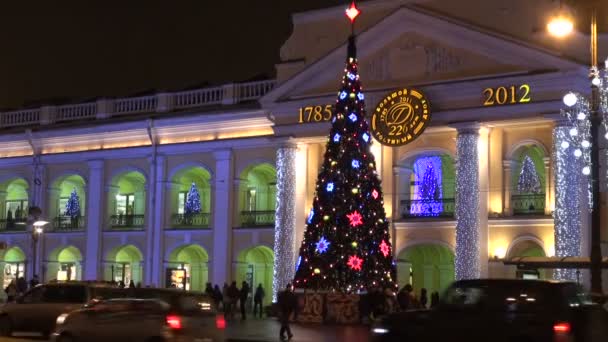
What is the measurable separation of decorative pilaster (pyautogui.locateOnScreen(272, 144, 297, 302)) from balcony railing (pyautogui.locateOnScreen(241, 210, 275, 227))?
2737 millimetres

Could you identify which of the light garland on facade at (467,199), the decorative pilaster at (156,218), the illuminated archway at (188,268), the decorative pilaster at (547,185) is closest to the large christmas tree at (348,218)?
the light garland on facade at (467,199)

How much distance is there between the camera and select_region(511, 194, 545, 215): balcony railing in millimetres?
35250

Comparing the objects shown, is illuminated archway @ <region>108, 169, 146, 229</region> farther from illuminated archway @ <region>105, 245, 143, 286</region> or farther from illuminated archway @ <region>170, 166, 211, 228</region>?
illuminated archway @ <region>170, 166, 211, 228</region>

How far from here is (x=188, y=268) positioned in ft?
148

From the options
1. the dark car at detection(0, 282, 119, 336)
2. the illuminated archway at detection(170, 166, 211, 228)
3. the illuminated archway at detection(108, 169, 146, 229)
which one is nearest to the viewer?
the dark car at detection(0, 282, 119, 336)

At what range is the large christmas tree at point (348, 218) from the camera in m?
32.1

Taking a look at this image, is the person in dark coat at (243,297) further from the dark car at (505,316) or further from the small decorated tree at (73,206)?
the dark car at (505,316)

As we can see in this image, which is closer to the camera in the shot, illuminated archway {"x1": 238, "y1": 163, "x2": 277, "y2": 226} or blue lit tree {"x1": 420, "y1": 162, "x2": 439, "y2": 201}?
blue lit tree {"x1": 420, "y1": 162, "x2": 439, "y2": 201}

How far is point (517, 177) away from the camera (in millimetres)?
36125

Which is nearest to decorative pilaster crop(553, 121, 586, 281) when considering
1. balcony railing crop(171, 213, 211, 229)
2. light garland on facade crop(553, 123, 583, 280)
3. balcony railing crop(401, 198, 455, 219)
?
light garland on facade crop(553, 123, 583, 280)

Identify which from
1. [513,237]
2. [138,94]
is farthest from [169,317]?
[138,94]

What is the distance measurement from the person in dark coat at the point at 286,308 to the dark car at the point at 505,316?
10.0 meters

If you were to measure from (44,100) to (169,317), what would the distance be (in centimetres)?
3462

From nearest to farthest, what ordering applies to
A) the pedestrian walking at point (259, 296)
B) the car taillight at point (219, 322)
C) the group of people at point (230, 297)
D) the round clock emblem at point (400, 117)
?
the car taillight at point (219, 322)
the round clock emblem at point (400, 117)
the group of people at point (230, 297)
the pedestrian walking at point (259, 296)
